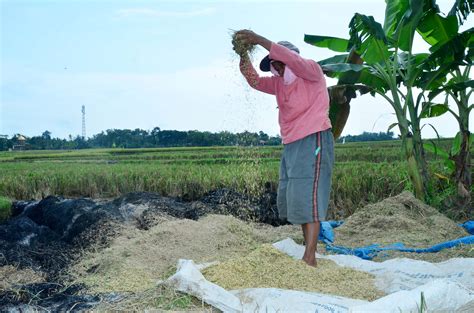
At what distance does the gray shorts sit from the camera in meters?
3.47

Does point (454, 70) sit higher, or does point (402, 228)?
point (454, 70)

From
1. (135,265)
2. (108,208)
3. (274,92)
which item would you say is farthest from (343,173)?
(135,265)

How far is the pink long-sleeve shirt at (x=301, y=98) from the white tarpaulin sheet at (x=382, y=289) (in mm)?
992

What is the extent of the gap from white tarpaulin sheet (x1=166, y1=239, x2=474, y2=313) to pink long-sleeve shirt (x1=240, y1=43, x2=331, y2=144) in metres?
0.99

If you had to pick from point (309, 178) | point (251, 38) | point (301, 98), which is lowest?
point (309, 178)

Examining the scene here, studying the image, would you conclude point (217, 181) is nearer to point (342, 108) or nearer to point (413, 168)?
point (342, 108)

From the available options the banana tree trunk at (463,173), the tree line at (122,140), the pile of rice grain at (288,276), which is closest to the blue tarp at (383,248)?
the pile of rice grain at (288,276)

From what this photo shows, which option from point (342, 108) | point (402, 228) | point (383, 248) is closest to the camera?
point (383, 248)

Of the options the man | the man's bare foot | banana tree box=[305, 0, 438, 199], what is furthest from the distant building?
the man's bare foot

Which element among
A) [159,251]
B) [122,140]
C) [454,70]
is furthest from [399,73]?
[122,140]

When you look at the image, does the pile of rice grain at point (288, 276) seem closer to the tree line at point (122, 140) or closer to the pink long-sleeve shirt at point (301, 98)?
→ the pink long-sleeve shirt at point (301, 98)

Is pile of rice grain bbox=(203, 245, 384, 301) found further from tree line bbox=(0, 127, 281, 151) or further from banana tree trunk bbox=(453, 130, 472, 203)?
tree line bbox=(0, 127, 281, 151)

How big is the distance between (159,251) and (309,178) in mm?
1278

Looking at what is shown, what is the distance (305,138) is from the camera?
140 inches
